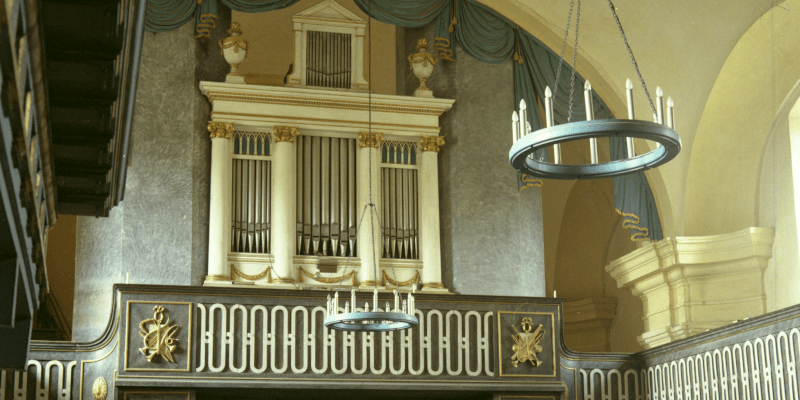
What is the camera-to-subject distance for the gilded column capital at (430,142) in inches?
567

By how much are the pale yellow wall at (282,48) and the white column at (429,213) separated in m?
3.90

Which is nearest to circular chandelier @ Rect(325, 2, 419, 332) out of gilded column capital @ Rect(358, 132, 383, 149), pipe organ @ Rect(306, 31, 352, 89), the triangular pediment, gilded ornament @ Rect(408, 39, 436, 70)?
gilded column capital @ Rect(358, 132, 383, 149)

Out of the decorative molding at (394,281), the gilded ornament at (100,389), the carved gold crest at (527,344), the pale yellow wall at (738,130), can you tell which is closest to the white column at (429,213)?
the decorative molding at (394,281)

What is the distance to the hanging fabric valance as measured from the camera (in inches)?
567

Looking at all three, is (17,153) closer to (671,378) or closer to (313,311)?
(313,311)

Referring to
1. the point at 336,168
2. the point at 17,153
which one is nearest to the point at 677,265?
the point at 336,168

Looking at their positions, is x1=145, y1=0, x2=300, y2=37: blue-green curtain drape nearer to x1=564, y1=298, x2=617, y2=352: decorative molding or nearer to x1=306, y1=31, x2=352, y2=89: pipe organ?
x1=306, y1=31, x2=352, y2=89: pipe organ

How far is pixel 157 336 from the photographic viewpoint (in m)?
11.5

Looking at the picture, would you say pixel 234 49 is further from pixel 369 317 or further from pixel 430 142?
pixel 369 317

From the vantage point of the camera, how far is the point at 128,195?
13320 mm

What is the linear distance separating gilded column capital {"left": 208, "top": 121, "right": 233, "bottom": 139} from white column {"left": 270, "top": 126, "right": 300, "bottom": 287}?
638mm

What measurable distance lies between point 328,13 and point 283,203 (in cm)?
288

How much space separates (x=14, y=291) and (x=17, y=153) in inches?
75.3

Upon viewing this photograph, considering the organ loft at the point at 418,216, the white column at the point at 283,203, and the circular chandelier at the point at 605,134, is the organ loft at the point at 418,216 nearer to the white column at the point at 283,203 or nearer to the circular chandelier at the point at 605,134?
the white column at the point at 283,203
